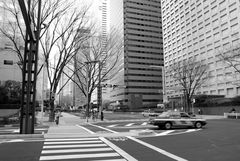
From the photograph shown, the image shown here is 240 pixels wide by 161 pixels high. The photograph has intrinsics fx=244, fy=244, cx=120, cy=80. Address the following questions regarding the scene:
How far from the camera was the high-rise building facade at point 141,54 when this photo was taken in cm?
11719

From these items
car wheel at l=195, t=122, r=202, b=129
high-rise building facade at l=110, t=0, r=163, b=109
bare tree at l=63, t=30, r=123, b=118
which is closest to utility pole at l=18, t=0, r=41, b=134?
car wheel at l=195, t=122, r=202, b=129

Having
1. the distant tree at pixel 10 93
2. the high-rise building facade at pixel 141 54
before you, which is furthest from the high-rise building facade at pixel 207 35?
the distant tree at pixel 10 93

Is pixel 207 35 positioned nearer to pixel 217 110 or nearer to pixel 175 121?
pixel 217 110

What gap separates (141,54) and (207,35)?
42.4 meters

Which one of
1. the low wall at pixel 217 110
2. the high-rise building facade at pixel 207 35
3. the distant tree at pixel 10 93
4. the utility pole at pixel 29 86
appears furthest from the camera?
the high-rise building facade at pixel 207 35

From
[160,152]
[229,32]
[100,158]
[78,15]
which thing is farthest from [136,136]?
[229,32]

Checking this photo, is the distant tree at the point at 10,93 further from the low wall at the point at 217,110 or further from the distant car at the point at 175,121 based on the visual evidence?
the low wall at the point at 217,110

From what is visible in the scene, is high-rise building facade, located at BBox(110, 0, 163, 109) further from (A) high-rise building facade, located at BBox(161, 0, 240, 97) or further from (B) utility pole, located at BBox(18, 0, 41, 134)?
(B) utility pole, located at BBox(18, 0, 41, 134)

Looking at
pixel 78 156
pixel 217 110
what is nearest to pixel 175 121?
pixel 78 156

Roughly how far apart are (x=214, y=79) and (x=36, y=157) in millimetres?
83113

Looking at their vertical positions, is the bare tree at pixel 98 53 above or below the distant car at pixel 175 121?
above

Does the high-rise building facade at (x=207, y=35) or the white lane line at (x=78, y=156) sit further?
the high-rise building facade at (x=207, y=35)

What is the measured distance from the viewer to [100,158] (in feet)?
29.1

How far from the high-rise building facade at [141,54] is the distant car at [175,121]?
9092 cm
